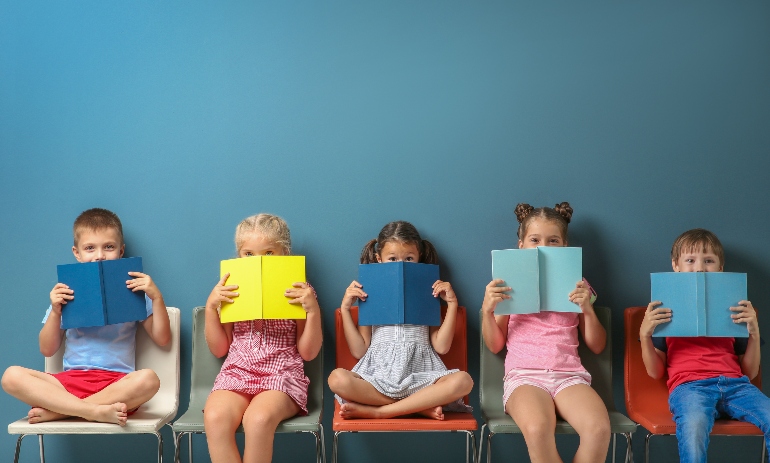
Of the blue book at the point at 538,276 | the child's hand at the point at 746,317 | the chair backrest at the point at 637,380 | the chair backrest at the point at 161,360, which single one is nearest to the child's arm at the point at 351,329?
the blue book at the point at 538,276

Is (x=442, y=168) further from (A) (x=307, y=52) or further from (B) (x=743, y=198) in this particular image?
(B) (x=743, y=198)

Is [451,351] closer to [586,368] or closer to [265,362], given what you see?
[586,368]

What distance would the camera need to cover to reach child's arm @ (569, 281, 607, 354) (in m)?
2.74

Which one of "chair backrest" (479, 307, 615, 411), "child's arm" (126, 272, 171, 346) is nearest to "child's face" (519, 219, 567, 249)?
"chair backrest" (479, 307, 615, 411)

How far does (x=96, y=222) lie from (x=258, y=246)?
684mm

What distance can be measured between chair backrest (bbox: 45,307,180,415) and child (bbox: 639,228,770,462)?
1.86 metres

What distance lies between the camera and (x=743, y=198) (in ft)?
10.4

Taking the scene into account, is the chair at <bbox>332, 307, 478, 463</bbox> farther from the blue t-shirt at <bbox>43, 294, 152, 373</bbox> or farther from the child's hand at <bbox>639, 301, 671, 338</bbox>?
the blue t-shirt at <bbox>43, 294, 152, 373</bbox>

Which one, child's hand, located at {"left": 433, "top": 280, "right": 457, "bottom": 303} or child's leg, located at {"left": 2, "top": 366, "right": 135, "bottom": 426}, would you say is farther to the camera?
child's hand, located at {"left": 433, "top": 280, "right": 457, "bottom": 303}

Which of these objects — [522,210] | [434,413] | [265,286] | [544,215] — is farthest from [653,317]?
[265,286]

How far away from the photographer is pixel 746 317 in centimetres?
267

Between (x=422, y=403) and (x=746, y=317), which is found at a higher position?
(x=746, y=317)

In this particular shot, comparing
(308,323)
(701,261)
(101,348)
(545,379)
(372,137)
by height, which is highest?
(372,137)

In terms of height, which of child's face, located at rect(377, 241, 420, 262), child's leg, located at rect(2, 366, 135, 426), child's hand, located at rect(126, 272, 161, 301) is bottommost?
child's leg, located at rect(2, 366, 135, 426)
